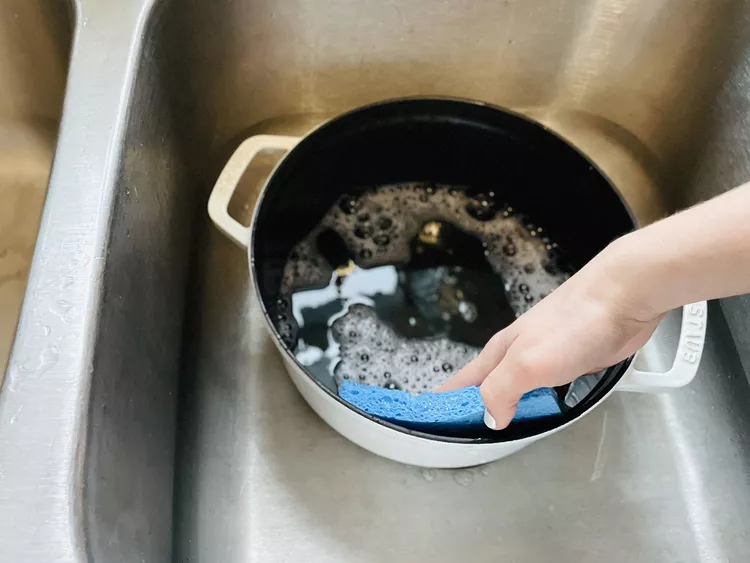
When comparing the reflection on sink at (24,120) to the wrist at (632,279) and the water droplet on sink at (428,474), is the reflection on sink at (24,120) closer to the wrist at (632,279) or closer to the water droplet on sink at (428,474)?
the water droplet on sink at (428,474)

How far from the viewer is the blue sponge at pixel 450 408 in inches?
17.7

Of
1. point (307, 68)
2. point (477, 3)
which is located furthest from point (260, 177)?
point (477, 3)

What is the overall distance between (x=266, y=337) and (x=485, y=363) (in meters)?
0.26

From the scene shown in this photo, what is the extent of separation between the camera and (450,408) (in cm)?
46

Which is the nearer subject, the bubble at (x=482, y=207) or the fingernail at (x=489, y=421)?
the fingernail at (x=489, y=421)

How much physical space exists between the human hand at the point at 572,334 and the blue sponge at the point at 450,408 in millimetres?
30

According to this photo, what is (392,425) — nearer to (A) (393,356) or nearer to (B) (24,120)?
(A) (393,356)

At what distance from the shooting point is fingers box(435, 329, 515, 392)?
0.42 m

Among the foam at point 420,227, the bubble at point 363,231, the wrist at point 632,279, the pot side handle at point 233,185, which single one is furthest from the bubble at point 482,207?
the wrist at point 632,279

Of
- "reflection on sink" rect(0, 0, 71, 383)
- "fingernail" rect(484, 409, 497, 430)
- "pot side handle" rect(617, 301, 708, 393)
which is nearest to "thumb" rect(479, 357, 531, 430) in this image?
"fingernail" rect(484, 409, 497, 430)

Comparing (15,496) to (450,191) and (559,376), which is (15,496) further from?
(450,191)

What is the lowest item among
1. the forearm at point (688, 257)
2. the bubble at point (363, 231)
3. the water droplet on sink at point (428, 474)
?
the water droplet on sink at point (428, 474)

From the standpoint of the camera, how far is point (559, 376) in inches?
15.0

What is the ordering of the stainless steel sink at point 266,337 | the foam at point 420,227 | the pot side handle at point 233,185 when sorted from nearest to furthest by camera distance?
the stainless steel sink at point 266,337 < the pot side handle at point 233,185 < the foam at point 420,227
